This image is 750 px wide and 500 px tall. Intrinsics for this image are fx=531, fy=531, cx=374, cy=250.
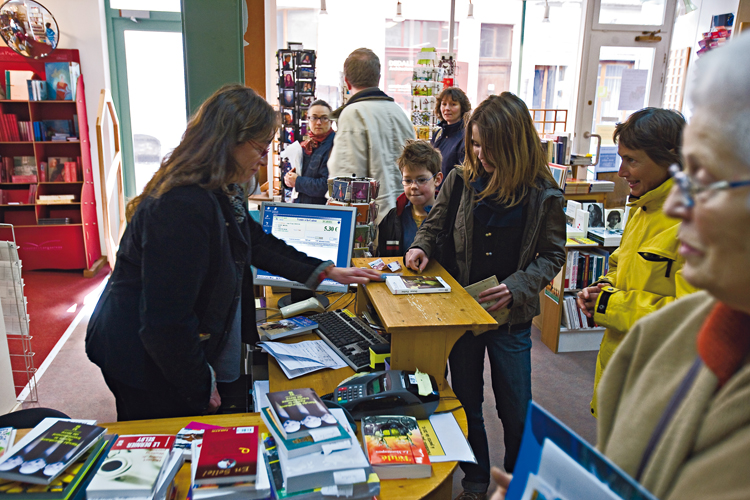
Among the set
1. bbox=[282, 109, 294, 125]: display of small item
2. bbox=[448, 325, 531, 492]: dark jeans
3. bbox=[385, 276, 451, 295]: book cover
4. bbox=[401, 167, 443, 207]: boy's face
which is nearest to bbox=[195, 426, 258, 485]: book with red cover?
bbox=[385, 276, 451, 295]: book cover

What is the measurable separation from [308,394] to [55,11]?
5951 mm

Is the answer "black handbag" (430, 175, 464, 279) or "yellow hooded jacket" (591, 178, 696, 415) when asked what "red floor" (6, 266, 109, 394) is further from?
"yellow hooded jacket" (591, 178, 696, 415)

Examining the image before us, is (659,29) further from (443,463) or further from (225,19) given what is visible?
(443,463)

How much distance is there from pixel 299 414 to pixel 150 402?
617mm

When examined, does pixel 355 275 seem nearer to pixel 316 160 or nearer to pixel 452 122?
pixel 316 160

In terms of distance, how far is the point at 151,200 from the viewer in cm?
143

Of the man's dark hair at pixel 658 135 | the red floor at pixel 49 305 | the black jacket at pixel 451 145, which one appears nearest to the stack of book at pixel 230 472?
the man's dark hair at pixel 658 135

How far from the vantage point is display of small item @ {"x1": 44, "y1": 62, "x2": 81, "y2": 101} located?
17.8 ft

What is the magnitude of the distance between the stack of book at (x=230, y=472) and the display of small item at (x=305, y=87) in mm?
4884

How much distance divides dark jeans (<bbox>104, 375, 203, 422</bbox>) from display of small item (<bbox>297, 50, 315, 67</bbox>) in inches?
180

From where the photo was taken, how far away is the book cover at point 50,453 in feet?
3.54

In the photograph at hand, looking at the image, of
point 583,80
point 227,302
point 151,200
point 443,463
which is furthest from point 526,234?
point 583,80

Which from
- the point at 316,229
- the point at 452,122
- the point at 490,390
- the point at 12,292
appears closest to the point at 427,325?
the point at 316,229

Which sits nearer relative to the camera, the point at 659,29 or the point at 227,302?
the point at 227,302
